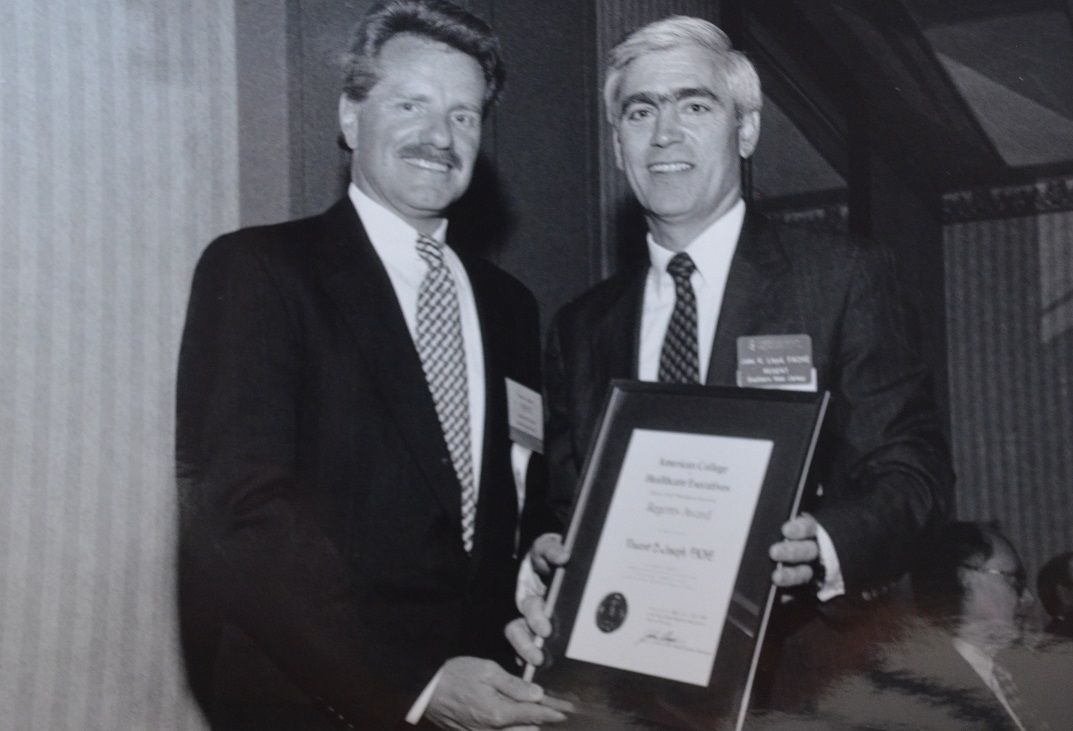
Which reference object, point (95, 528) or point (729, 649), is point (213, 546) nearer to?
point (95, 528)

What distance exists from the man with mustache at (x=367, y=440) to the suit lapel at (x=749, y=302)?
0.40 m

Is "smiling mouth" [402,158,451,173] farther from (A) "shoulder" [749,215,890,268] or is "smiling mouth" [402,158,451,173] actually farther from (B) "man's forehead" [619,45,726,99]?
(A) "shoulder" [749,215,890,268]

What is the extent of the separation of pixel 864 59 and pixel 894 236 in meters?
0.40

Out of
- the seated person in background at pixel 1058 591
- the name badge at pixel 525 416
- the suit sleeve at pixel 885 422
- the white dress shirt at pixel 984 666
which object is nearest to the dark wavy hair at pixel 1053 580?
the seated person in background at pixel 1058 591

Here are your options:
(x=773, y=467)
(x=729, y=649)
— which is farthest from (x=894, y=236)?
(x=729, y=649)

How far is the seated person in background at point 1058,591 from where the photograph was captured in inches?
70.5

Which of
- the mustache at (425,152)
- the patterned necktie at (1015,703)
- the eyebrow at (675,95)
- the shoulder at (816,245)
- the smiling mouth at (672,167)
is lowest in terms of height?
the patterned necktie at (1015,703)

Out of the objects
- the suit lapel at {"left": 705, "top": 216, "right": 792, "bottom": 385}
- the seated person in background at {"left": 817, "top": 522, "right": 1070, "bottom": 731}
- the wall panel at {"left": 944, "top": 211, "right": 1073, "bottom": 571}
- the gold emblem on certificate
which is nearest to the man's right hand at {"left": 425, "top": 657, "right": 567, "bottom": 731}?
the gold emblem on certificate

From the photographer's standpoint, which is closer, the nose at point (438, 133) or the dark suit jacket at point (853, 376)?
the dark suit jacket at point (853, 376)

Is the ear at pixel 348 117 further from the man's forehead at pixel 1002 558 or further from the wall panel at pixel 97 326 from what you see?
the man's forehead at pixel 1002 558

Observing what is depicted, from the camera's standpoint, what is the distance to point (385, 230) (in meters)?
1.77

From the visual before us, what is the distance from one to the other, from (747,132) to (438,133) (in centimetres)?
55

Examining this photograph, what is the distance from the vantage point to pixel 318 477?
1.59 m

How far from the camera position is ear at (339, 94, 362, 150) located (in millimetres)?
1761
